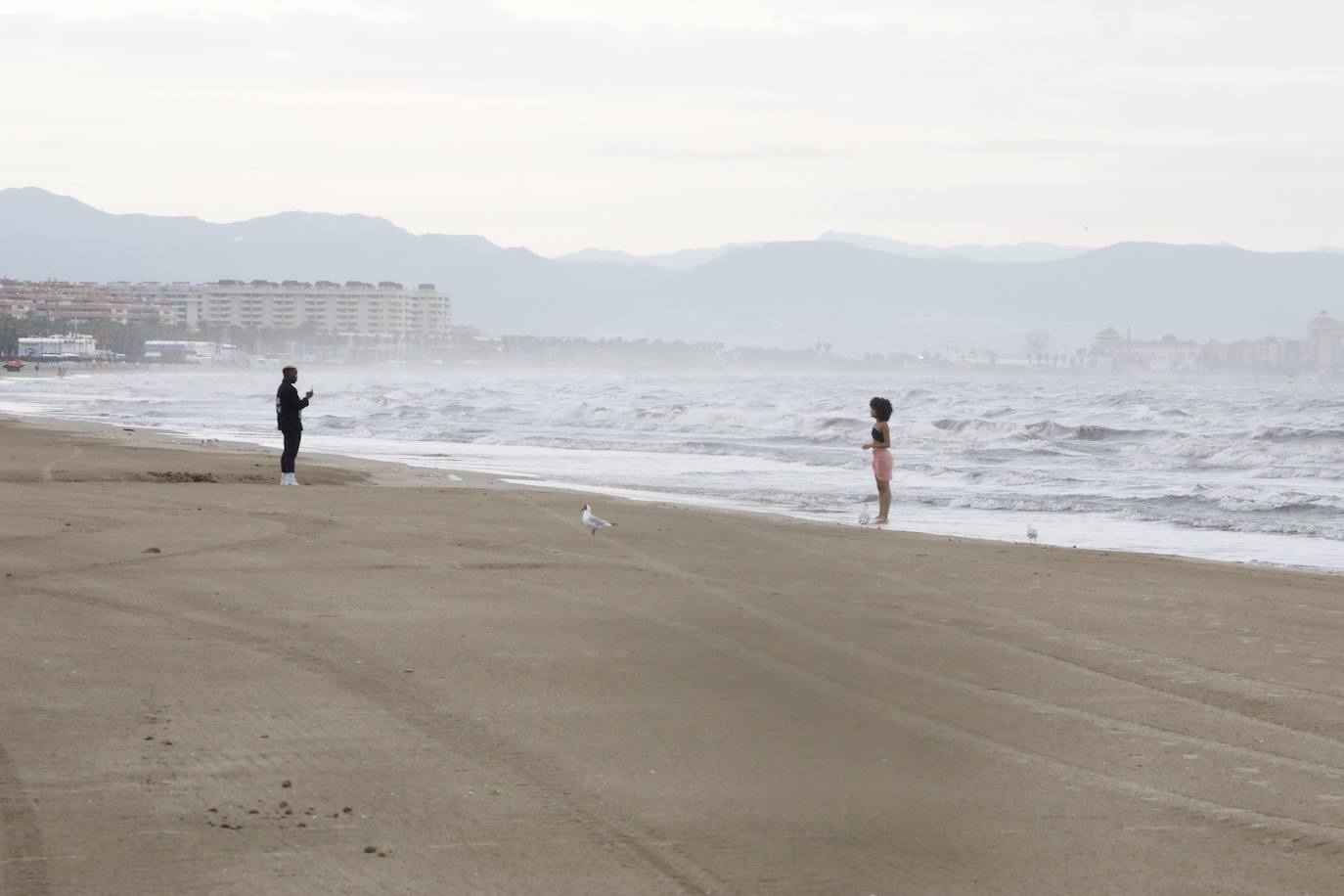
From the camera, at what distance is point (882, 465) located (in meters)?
15.9

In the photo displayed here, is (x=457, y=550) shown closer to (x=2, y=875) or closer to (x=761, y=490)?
(x=2, y=875)

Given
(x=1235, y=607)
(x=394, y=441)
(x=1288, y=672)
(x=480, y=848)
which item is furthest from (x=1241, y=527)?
(x=394, y=441)

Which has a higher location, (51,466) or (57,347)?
(57,347)

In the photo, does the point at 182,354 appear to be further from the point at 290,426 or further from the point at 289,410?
the point at 290,426

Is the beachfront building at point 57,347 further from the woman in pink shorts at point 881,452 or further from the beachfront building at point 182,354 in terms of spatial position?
the woman in pink shorts at point 881,452

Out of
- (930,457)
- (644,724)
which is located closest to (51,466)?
(644,724)

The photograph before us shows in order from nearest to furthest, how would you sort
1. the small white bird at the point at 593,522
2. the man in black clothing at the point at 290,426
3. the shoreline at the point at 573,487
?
1. the small white bird at the point at 593,522
2. the shoreline at the point at 573,487
3. the man in black clothing at the point at 290,426

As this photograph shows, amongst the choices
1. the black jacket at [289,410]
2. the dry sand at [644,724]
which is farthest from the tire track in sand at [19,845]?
the black jacket at [289,410]

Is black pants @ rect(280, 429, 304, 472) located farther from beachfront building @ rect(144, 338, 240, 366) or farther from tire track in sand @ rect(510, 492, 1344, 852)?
beachfront building @ rect(144, 338, 240, 366)

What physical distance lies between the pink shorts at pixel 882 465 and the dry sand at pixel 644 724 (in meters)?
5.02

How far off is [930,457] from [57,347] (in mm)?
149503

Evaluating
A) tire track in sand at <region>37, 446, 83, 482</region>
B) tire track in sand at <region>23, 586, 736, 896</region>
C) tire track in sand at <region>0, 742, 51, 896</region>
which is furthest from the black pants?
tire track in sand at <region>0, 742, 51, 896</region>

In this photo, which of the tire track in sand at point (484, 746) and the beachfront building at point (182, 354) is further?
the beachfront building at point (182, 354)

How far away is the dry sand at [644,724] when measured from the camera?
4.37 meters
